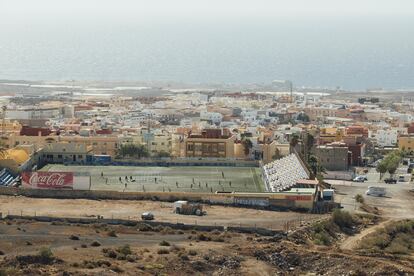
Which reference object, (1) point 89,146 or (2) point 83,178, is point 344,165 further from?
(2) point 83,178

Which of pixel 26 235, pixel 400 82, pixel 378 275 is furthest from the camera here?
pixel 400 82

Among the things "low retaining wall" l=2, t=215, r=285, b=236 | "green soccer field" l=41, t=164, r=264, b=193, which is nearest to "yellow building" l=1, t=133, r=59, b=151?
"green soccer field" l=41, t=164, r=264, b=193

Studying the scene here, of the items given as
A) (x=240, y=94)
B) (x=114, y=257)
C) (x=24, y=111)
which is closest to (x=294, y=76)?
(x=240, y=94)

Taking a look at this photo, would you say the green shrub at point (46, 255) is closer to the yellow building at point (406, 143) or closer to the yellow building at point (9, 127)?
the yellow building at point (9, 127)

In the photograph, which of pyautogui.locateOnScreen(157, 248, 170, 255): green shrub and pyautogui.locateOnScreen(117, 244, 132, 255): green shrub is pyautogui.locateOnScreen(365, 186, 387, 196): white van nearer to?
pyautogui.locateOnScreen(157, 248, 170, 255): green shrub

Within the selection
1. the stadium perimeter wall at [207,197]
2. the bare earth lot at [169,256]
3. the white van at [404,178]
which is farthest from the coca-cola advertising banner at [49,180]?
the white van at [404,178]
